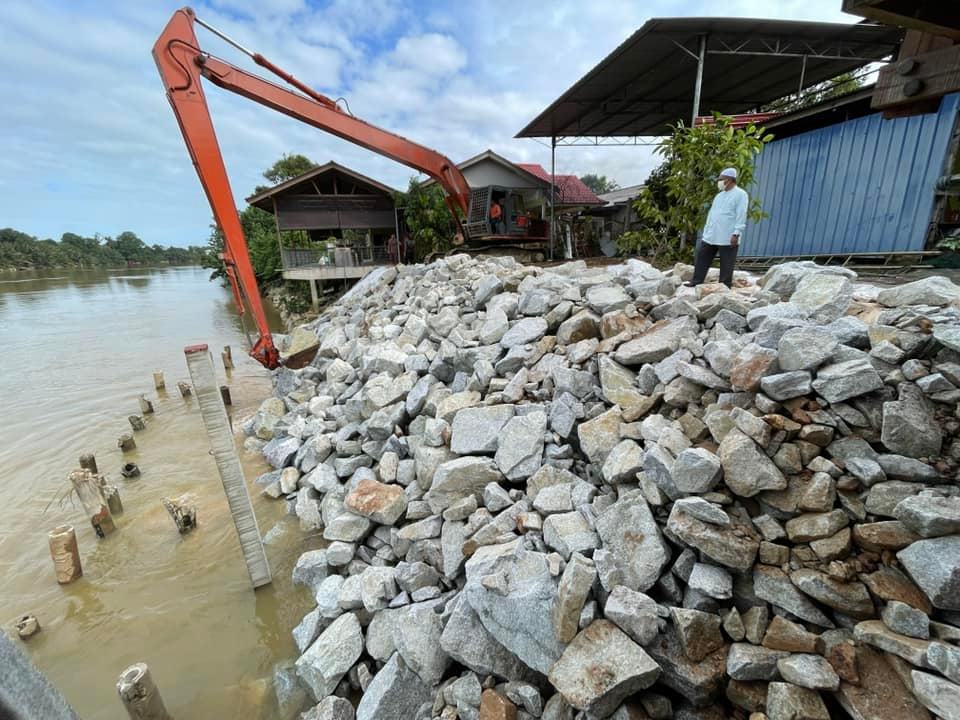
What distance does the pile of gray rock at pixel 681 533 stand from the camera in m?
1.50

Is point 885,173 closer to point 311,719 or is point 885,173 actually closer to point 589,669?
point 589,669

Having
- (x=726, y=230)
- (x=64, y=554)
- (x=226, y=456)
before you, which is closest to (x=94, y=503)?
(x=64, y=554)

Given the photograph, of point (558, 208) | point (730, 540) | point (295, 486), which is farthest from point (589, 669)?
point (558, 208)

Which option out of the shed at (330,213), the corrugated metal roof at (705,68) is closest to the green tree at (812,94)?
the corrugated metal roof at (705,68)

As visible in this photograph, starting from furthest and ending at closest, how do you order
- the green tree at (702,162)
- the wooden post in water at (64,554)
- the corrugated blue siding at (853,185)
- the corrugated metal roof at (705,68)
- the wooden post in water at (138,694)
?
the corrugated metal roof at (705,68), the green tree at (702,162), the corrugated blue siding at (853,185), the wooden post in water at (64,554), the wooden post in water at (138,694)

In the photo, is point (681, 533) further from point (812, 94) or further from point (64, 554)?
point (812, 94)

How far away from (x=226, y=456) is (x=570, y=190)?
17465mm

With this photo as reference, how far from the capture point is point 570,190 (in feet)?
57.2

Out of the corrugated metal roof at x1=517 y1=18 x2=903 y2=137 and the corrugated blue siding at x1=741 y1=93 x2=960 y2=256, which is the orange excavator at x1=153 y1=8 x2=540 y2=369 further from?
the corrugated blue siding at x1=741 y1=93 x2=960 y2=256

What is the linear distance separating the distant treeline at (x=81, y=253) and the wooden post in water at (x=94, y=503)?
110 feet

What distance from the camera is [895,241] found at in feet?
18.3

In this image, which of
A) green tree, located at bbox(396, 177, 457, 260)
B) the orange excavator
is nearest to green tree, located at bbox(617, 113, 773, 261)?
the orange excavator

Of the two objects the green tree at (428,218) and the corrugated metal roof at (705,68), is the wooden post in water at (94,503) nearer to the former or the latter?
the corrugated metal roof at (705,68)

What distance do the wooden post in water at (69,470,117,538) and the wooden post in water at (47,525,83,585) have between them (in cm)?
52
